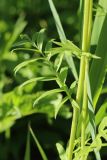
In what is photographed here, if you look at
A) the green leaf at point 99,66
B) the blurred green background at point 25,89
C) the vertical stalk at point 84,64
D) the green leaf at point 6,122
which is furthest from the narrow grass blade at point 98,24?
the green leaf at point 6,122

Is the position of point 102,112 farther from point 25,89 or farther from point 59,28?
point 25,89

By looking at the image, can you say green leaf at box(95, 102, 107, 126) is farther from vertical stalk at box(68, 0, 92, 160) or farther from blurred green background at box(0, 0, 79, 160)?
blurred green background at box(0, 0, 79, 160)

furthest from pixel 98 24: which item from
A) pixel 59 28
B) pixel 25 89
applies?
pixel 25 89

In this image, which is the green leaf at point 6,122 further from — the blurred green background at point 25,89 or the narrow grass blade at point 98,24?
the narrow grass blade at point 98,24

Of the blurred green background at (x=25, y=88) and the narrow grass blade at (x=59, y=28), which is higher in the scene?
the narrow grass blade at (x=59, y=28)

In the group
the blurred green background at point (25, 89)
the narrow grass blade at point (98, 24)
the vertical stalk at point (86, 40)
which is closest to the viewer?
the vertical stalk at point (86, 40)

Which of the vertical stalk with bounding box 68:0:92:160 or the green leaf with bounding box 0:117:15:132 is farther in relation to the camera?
the green leaf with bounding box 0:117:15:132

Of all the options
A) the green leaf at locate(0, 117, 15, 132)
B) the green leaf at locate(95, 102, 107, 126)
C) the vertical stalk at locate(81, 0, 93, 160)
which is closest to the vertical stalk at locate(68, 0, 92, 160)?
the vertical stalk at locate(81, 0, 93, 160)

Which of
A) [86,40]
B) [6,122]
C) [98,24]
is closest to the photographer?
[86,40]
